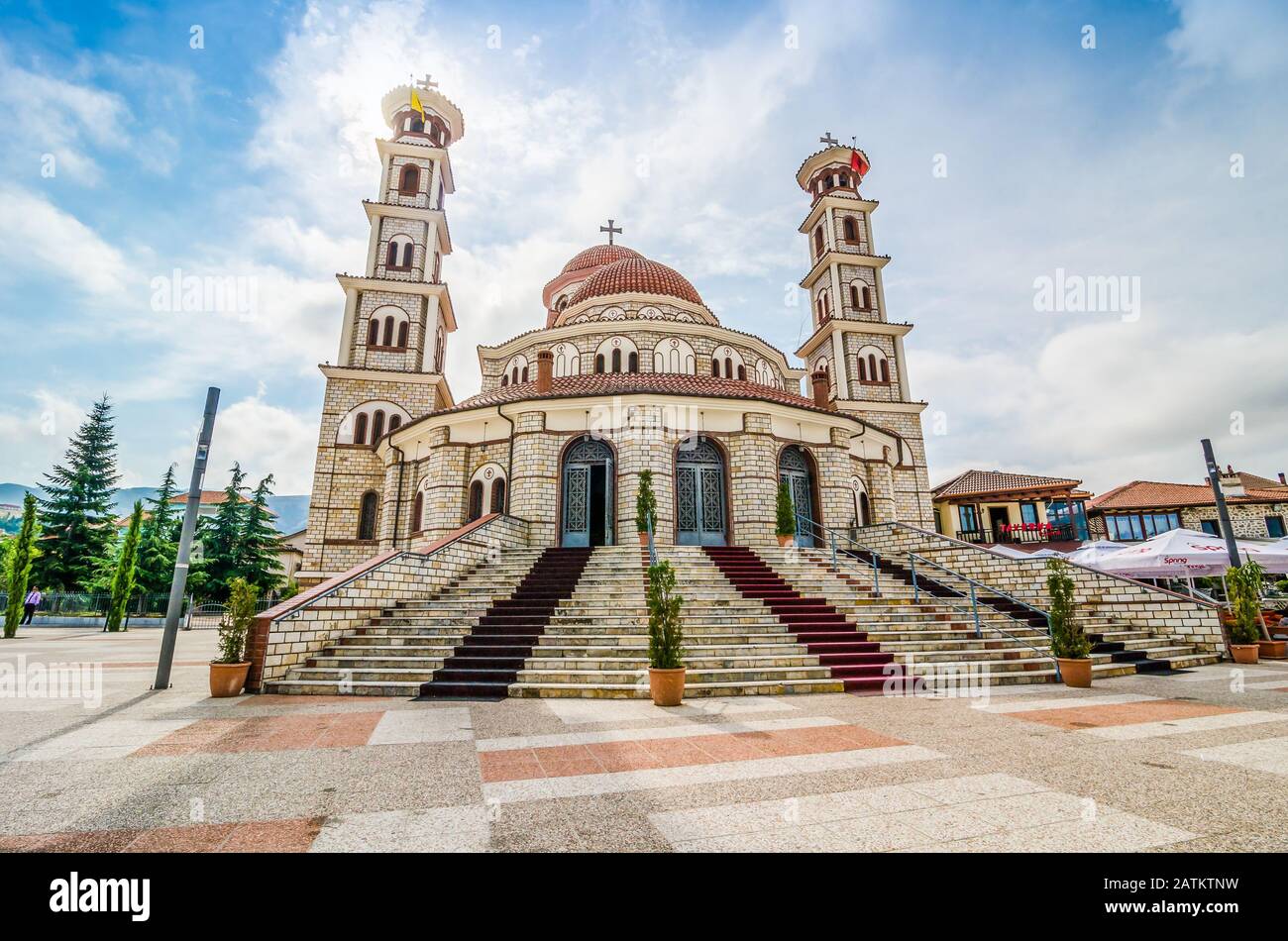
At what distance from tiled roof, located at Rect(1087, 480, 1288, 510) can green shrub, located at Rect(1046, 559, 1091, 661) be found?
33.1 metres

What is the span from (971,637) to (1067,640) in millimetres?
1722

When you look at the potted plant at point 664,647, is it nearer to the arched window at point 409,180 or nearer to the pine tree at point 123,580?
the pine tree at point 123,580

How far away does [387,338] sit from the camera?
24.8 m

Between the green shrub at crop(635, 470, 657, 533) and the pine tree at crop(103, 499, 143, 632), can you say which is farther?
the pine tree at crop(103, 499, 143, 632)

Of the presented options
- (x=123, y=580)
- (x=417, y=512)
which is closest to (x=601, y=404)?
(x=417, y=512)

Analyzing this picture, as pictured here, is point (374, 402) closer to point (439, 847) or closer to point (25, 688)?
point (25, 688)

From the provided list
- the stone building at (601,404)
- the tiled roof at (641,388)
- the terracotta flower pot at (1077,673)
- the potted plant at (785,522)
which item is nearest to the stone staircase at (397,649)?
the stone building at (601,404)

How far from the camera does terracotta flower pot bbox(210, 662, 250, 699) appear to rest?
7.45m

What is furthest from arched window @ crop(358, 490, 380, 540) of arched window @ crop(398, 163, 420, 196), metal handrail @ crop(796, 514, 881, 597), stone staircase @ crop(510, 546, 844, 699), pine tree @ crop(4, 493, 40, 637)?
metal handrail @ crop(796, 514, 881, 597)

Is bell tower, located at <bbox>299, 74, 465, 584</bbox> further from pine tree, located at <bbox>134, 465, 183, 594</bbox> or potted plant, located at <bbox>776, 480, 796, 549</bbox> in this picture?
potted plant, located at <bbox>776, 480, 796, 549</bbox>

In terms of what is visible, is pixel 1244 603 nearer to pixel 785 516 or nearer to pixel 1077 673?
pixel 1077 673

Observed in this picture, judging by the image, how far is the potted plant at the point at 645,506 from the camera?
1473 centimetres
